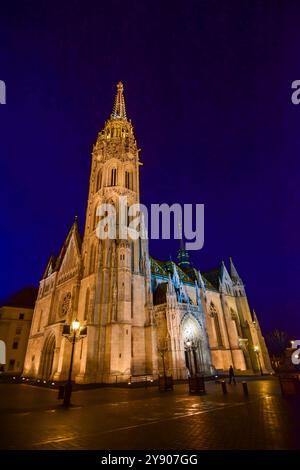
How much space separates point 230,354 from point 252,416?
38988mm

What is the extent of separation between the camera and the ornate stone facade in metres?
29.2

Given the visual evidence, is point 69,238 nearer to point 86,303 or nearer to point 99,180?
point 99,180

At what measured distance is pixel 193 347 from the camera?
36.9 metres

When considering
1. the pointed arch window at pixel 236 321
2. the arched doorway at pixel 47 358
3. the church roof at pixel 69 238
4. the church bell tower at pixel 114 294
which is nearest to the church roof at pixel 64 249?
the church roof at pixel 69 238

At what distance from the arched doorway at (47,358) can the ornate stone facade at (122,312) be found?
0.13 meters

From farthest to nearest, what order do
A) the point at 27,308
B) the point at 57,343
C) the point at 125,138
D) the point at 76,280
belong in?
the point at 27,308 → the point at 125,138 → the point at 76,280 → the point at 57,343

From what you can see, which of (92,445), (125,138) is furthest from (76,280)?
(92,445)

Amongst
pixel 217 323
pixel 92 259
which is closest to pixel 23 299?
pixel 92 259

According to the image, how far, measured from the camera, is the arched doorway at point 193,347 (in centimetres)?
3581

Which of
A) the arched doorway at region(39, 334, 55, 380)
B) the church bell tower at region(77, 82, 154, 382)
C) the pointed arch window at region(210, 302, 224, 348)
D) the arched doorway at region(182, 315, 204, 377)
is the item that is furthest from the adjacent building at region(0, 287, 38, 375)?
the pointed arch window at region(210, 302, 224, 348)

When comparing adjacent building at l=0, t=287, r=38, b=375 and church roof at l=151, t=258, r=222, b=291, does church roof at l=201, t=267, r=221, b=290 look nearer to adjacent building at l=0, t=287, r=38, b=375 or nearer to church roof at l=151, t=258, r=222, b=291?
church roof at l=151, t=258, r=222, b=291

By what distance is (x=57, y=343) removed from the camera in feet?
109

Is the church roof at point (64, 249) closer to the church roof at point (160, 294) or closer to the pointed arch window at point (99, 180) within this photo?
the pointed arch window at point (99, 180)
